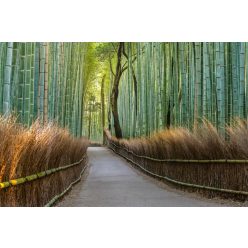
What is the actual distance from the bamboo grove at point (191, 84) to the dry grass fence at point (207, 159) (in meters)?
0.18

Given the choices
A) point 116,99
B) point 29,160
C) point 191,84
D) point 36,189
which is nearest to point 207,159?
point 191,84

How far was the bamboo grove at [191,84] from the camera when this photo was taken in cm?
546

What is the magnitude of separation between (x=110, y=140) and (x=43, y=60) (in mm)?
11312

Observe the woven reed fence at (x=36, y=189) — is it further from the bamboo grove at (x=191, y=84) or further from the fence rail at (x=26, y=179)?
the bamboo grove at (x=191, y=84)

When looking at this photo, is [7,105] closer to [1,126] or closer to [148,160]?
[1,126]

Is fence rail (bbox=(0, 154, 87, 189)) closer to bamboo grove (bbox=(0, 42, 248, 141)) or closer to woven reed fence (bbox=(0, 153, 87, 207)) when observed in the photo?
woven reed fence (bbox=(0, 153, 87, 207))

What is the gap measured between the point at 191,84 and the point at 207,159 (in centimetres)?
157

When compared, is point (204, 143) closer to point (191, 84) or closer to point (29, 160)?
point (191, 84)

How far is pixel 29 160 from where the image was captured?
3.78 meters

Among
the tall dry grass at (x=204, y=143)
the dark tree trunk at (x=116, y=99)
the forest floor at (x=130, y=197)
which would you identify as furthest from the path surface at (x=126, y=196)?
the dark tree trunk at (x=116, y=99)

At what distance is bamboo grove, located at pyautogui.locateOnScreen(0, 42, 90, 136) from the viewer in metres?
4.64

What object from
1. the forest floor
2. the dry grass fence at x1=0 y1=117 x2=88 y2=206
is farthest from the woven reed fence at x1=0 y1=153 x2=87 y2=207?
the forest floor

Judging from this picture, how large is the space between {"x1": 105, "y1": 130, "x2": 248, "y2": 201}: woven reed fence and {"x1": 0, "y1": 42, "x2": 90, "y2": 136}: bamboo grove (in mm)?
1572
